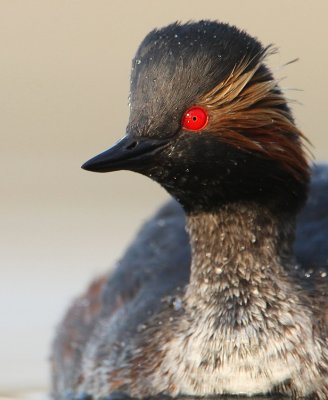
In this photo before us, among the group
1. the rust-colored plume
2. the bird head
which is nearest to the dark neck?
the bird head

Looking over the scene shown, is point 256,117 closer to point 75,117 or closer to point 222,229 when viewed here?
point 222,229

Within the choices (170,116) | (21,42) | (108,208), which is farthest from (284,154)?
(21,42)

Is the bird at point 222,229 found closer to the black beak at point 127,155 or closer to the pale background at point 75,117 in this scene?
the black beak at point 127,155

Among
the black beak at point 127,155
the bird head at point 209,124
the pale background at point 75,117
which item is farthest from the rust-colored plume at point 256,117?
the pale background at point 75,117

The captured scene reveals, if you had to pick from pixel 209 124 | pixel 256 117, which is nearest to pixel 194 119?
pixel 209 124

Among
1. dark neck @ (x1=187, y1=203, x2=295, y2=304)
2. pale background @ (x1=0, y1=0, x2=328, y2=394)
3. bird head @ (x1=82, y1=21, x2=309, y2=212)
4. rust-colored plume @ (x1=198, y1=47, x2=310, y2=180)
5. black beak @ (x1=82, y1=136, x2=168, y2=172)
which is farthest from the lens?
pale background @ (x1=0, y1=0, x2=328, y2=394)

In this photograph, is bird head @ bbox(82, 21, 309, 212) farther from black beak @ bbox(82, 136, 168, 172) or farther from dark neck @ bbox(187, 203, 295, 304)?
dark neck @ bbox(187, 203, 295, 304)

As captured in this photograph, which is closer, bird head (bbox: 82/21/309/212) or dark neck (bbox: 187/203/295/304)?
bird head (bbox: 82/21/309/212)

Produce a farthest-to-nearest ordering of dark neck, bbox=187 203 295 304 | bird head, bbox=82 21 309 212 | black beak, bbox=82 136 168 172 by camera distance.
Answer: dark neck, bbox=187 203 295 304 < bird head, bbox=82 21 309 212 < black beak, bbox=82 136 168 172

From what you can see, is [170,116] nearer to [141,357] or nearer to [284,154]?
[284,154]
